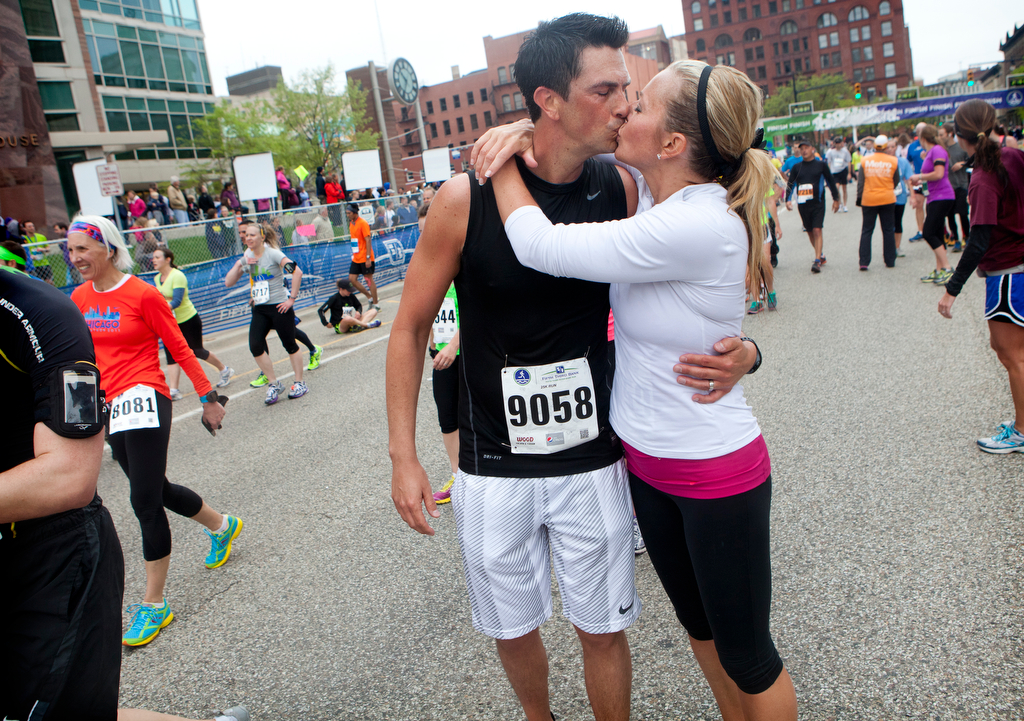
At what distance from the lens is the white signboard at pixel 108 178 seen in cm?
1258

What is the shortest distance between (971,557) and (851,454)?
1333 mm

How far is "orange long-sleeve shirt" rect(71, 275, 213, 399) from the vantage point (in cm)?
372

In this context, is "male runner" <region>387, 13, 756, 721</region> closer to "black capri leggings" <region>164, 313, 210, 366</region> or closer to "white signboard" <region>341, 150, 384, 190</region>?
"black capri leggings" <region>164, 313, 210, 366</region>

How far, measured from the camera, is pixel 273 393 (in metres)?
7.81

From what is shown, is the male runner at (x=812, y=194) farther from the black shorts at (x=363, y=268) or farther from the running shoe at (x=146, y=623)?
the running shoe at (x=146, y=623)

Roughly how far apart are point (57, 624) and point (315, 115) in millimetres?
Answer: 60731

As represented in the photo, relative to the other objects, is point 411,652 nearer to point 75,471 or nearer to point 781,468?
point 75,471

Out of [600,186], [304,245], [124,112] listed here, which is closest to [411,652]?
[600,186]

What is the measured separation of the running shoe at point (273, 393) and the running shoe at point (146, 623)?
434 centimetres

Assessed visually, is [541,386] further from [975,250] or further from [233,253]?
[233,253]

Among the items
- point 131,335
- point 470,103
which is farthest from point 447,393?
point 470,103

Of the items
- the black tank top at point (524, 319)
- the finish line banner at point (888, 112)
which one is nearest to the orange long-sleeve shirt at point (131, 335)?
the black tank top at point (524, 319)

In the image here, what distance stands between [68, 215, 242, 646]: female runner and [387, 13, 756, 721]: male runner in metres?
2.15

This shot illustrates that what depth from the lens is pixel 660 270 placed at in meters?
1.63
